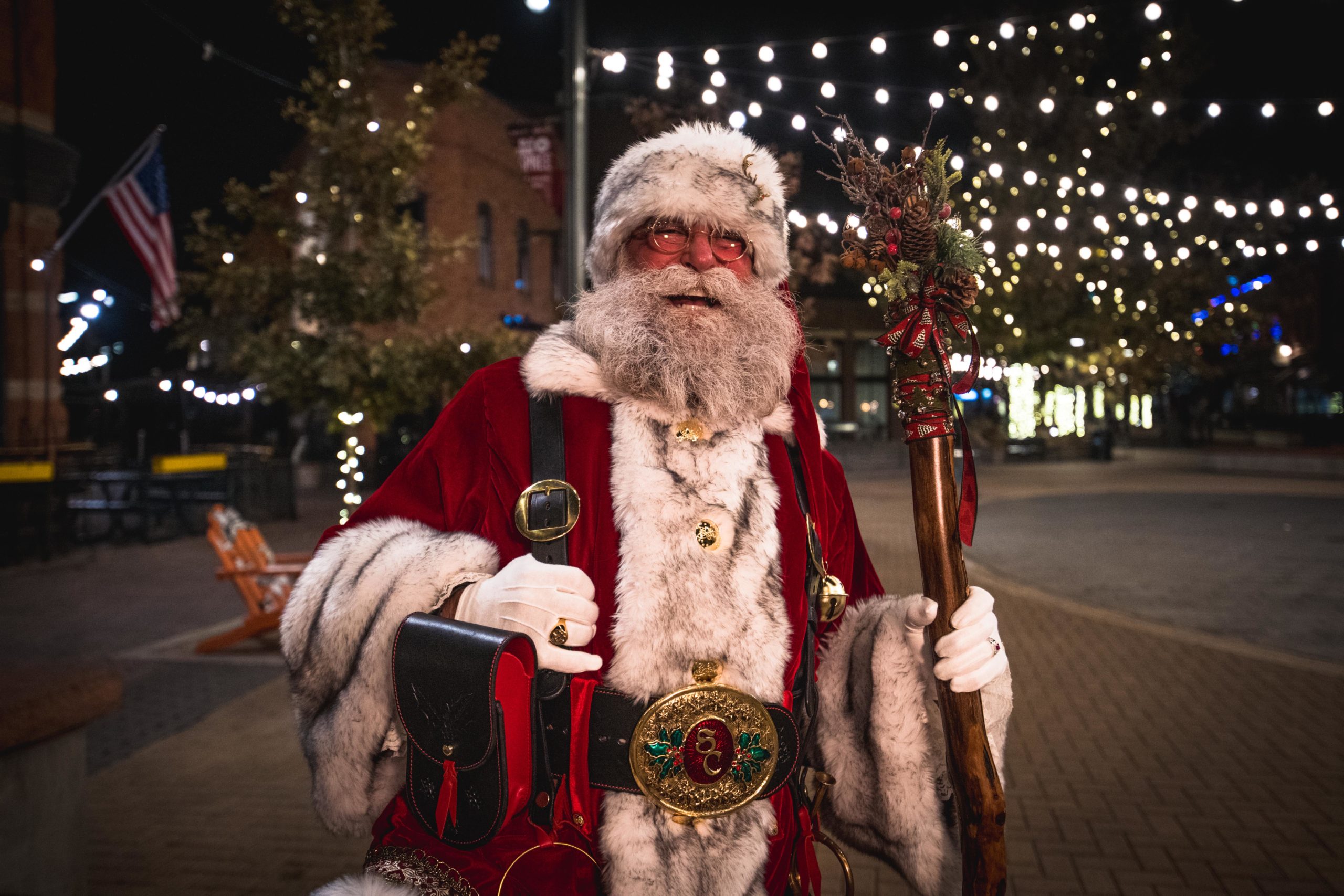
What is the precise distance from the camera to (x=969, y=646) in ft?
6.00

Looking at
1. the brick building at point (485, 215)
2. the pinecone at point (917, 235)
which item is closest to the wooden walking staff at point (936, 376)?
the pinecone at point (917, 235)

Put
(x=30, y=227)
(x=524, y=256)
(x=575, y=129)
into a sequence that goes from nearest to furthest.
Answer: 1. (x=575, y=129)
2. (x=30, y=227)
3. (x=524, y=256)

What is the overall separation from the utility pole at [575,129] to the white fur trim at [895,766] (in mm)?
4955

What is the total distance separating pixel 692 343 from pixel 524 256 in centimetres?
2430

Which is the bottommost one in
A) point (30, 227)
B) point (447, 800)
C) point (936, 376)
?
point (447, 800)

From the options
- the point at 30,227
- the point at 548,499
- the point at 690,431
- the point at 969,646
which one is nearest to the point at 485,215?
the point at 30,227

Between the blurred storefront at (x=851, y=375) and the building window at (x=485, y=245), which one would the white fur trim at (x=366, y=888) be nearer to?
the building window at (x=485, y=245)

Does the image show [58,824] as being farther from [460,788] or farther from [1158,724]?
[1158,724]

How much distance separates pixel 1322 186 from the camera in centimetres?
1766

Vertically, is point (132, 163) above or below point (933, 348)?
above

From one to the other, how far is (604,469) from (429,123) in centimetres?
706

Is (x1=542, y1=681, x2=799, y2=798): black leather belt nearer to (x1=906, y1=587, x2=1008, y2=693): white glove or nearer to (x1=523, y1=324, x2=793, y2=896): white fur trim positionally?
(x1=523, y1=324, x2=793, y2=896): white fur trim

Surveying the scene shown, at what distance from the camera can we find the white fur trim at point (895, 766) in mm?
2004

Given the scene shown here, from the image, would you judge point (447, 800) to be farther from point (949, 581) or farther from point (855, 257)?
point (855, 257)
